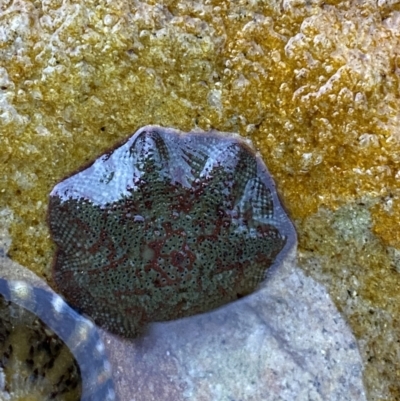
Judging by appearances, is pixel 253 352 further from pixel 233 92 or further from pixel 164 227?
→ pixel 233 92

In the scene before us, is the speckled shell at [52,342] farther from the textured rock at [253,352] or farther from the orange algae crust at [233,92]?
the orange algae crust at [233,92]

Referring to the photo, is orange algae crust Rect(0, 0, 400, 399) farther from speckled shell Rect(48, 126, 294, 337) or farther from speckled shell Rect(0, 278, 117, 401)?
speckled shell Rect(0, 278, 117, 401)

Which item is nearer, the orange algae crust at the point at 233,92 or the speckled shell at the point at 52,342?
the orange algae crust at the point at 233,92

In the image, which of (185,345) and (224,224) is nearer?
(224,224)

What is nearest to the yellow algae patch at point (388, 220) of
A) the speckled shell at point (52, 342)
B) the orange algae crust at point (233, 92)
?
the orange algae crust at point (233, 92)

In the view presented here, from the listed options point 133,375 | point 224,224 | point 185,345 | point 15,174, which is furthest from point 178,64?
point 133,375

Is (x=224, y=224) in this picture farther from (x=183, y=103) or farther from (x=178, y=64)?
(x=178, y=64)

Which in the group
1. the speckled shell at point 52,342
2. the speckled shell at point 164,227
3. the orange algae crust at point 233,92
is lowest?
the speckled shell at point 52,342

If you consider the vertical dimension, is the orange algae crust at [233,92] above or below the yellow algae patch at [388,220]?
above
